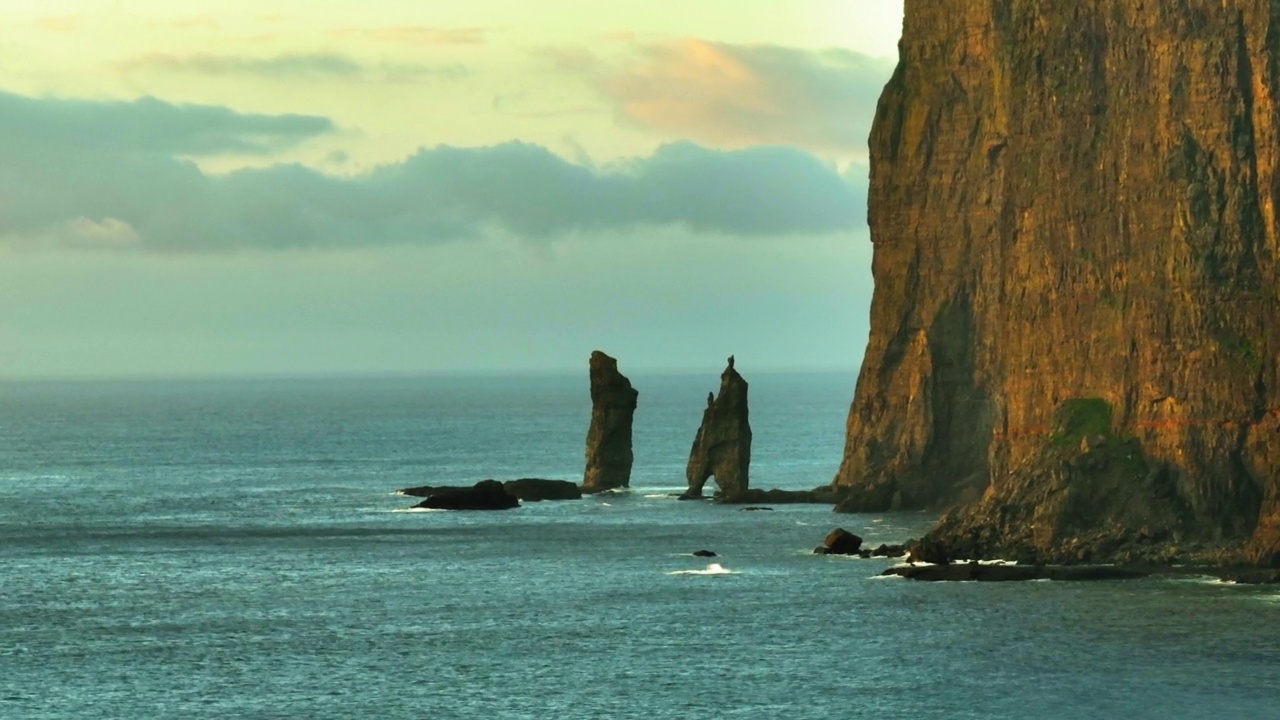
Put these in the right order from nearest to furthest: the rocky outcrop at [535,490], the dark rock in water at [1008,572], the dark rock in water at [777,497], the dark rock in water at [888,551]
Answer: the dark rock in water at [1008,572] < the dark rock in water at [888,551] < the dark rock in water at [777,497] < the rocky outcrop at [535,490]

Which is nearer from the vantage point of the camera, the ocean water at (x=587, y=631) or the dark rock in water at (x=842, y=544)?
the ocean water at (x=587, y=631)


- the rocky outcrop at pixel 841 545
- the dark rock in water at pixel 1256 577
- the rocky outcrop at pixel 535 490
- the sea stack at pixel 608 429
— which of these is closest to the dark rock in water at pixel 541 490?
the rocky outcrop at pixel 535 490

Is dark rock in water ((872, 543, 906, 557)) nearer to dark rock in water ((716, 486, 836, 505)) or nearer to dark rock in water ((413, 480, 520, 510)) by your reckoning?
dark rock in water ((716, 486, 836, 505))

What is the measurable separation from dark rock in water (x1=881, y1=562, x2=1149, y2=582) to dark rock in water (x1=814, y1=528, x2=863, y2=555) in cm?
1023

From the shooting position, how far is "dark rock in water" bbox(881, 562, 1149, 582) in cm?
9694

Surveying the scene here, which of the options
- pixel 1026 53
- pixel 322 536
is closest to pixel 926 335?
pixel 1026 53

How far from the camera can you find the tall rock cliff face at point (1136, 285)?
99188mm

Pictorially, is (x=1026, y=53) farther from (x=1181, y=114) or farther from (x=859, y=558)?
(x=859, y=558)

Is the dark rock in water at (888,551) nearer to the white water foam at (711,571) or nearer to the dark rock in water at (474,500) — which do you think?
the white water foam at (711,571)

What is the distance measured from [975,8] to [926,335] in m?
22.7

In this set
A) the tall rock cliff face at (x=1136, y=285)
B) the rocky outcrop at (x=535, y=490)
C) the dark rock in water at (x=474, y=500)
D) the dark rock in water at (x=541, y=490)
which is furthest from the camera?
the dark rock in water at (x=541, y=490)

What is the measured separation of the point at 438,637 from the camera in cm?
8769

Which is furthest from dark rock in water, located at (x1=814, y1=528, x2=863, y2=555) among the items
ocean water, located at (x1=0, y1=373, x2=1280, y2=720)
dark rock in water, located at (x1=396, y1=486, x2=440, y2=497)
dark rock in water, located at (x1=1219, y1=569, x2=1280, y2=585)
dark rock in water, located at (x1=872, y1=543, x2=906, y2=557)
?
dark rock in water, located at (x1=396, y1=486, x2=440, y2=497)

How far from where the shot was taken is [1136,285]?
10531cm
